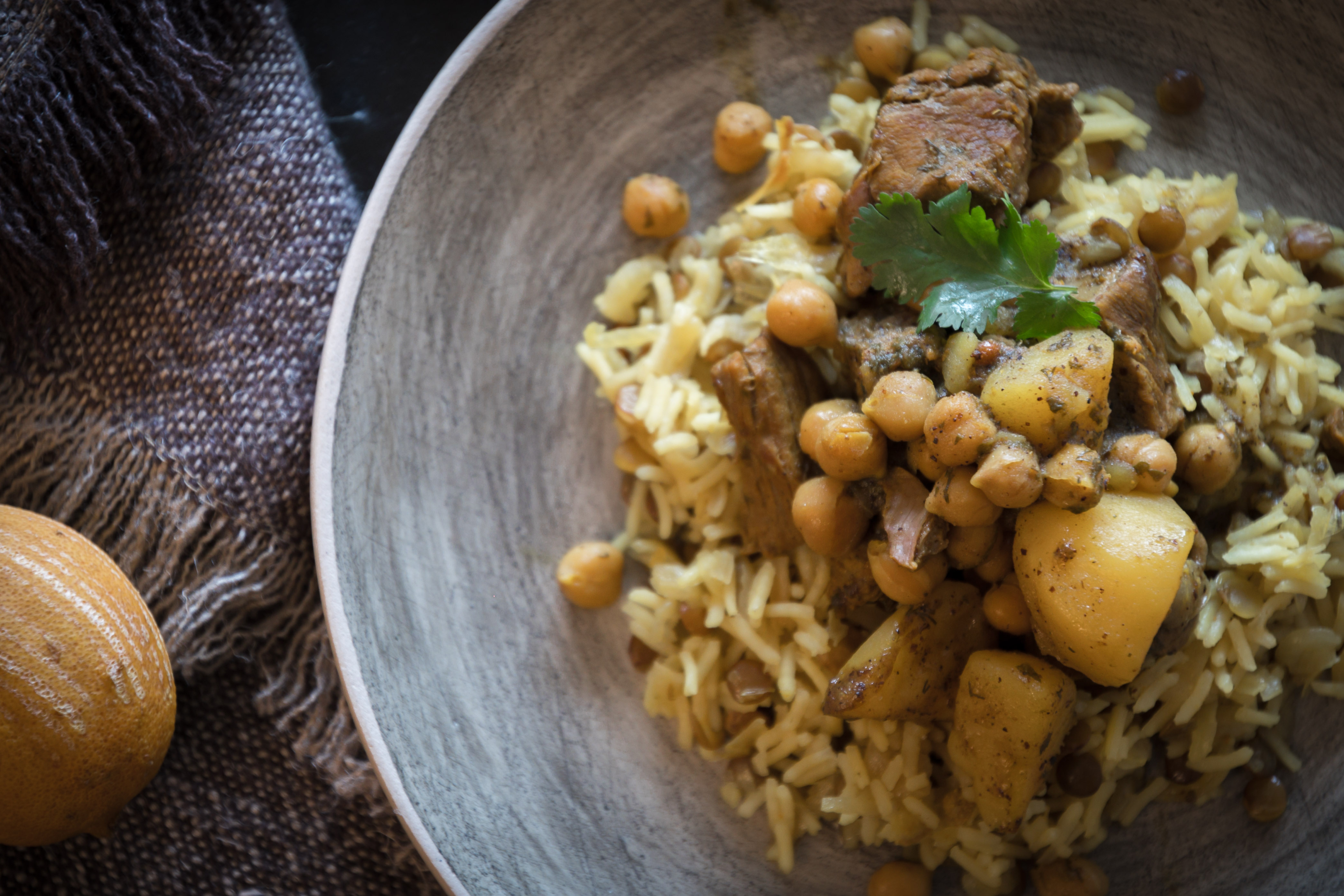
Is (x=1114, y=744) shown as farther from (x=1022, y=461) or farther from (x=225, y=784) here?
(x=225, y=784)

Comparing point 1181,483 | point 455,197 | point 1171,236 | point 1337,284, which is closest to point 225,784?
point 455,197

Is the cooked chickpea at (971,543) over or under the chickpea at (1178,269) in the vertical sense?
under

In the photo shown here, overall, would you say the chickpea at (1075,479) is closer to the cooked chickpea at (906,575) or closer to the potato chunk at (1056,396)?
the potato chunk at (1056,396)

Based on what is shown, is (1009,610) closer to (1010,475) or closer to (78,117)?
(1010,475)

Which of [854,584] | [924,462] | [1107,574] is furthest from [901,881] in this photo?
[924,462]

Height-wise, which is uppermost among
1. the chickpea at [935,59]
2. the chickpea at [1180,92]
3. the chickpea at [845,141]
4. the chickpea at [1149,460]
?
the chickpea at [935,59]

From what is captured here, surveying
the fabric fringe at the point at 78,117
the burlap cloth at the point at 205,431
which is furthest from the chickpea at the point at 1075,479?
the fabric fringe at the point at 78,117

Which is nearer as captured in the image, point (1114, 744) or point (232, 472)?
point (1114, 744)
